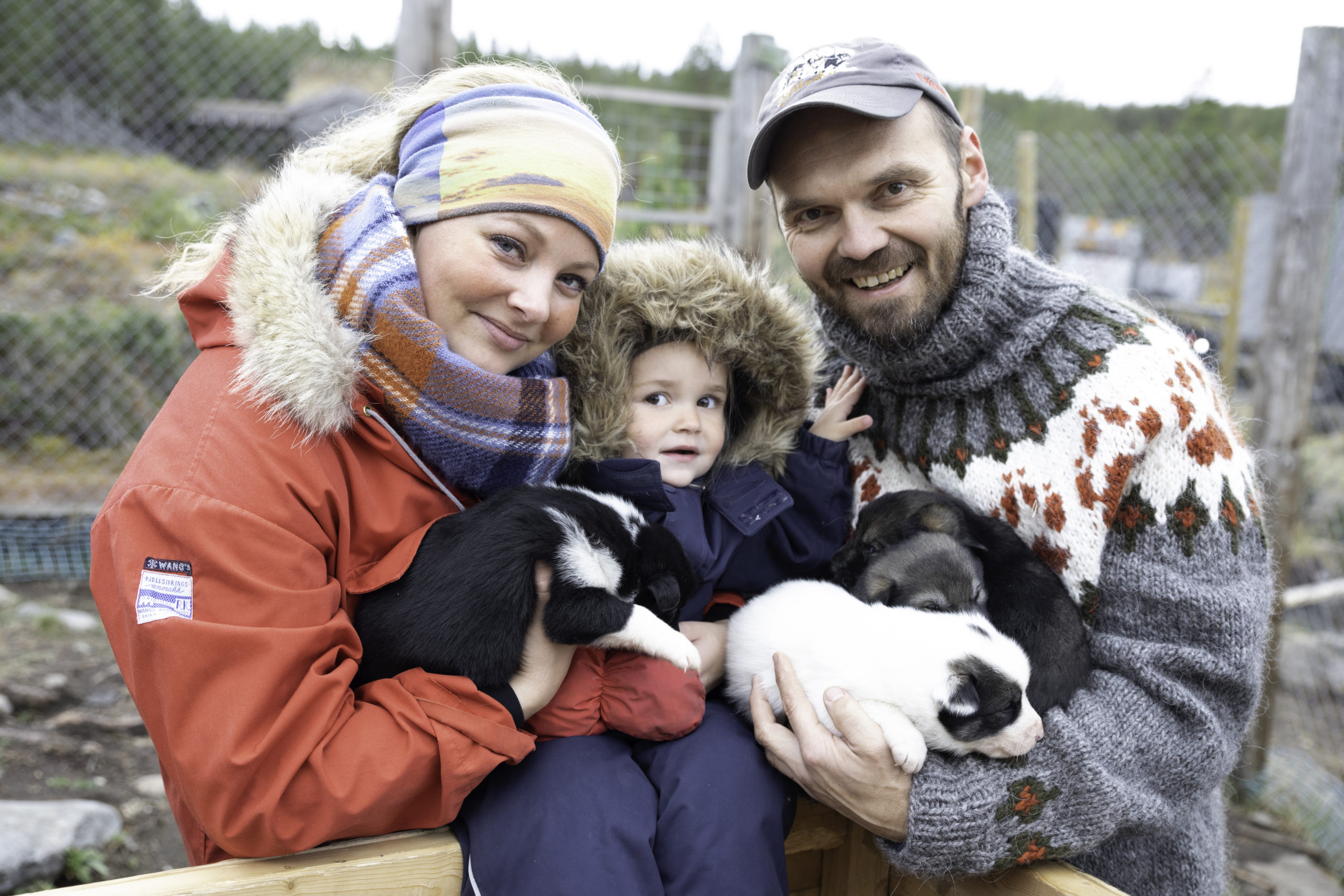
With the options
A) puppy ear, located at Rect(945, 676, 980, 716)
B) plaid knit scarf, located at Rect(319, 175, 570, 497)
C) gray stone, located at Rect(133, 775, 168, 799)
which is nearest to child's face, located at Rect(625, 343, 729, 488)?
plaid knit scarf, located at Rect(319, 175, 570, 497)

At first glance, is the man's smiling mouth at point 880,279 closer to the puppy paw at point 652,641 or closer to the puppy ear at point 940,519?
the puppy ear at point 940,519

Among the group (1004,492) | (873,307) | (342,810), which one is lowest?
(342,810)

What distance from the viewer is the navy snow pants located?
1.89 metres

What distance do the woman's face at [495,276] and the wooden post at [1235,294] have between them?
476cm

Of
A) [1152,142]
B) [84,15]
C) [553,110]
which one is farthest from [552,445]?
[1152,142]

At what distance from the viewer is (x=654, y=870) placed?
1.95 meters

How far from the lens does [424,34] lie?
437cm

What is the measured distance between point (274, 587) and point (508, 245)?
0.94 metres

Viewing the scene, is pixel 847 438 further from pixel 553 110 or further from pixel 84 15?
pixel 84 15

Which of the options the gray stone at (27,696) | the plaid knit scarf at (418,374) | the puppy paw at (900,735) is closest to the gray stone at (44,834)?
the gray stone at (27,696)

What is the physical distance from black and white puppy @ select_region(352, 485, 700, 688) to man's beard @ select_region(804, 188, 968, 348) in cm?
95

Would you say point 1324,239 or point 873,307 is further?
point 1324,239

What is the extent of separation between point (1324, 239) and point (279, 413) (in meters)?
5.13

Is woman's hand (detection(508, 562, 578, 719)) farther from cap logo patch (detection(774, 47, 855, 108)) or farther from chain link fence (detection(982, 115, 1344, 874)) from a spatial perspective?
chain link fence (detection(982, 115, 1344, 874))
